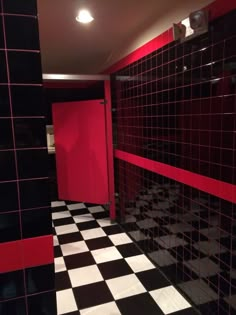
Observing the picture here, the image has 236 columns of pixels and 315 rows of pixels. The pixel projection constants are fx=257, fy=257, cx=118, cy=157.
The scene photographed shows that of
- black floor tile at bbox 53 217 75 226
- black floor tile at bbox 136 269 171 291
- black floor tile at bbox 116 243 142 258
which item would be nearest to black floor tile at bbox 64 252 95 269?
black floor tile at bbox 116 243 142 258

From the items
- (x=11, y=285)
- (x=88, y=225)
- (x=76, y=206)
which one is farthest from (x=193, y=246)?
(x=76, y=206)

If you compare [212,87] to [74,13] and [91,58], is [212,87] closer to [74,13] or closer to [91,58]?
[74,13]

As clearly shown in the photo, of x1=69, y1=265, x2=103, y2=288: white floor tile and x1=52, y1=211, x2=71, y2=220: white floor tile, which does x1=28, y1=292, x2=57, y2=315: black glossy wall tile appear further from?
x1=52, y1=211, x2=71, y2=220: white floor tile

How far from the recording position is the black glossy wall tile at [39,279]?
1.10 metres

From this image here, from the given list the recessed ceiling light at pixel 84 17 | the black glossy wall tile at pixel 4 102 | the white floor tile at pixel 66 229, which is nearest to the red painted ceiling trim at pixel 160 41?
the recessed ceiling light at pixel 84 17

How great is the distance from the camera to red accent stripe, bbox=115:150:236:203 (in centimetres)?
138

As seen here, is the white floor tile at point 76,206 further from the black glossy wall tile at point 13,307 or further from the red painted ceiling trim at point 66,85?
the black glossy wall tile at point 13,307

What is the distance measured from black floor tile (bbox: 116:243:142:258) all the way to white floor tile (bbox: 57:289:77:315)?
2.22 ft

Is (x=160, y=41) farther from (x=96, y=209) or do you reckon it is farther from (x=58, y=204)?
(x=58, y=204)

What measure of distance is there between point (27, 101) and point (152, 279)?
1727 millimetres

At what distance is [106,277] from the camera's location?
2.13 m

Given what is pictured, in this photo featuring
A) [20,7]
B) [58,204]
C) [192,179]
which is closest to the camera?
[20,7]

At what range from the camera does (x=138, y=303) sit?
→ 1.81m

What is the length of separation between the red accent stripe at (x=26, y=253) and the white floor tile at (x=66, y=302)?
34.8 inches
